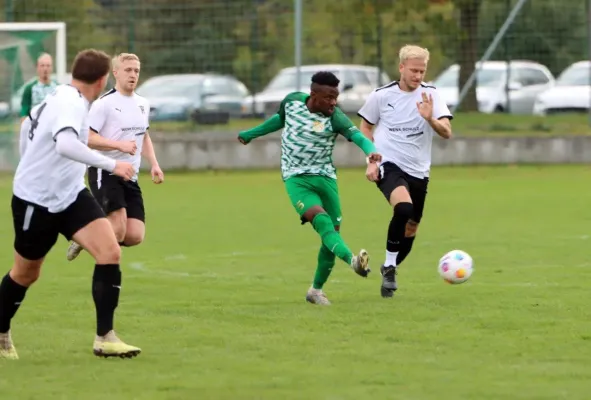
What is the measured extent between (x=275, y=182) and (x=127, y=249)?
8752 millimetres

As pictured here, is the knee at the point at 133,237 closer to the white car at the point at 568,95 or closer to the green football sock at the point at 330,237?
the green football sock at the point at 330,237

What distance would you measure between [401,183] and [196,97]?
14494 mm

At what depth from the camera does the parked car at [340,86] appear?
964 inches

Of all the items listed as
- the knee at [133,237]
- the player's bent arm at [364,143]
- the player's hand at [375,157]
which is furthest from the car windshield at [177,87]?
the player's hand at [375,157]

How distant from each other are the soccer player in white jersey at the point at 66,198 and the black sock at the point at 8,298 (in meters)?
0.12

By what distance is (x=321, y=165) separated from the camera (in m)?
10.2

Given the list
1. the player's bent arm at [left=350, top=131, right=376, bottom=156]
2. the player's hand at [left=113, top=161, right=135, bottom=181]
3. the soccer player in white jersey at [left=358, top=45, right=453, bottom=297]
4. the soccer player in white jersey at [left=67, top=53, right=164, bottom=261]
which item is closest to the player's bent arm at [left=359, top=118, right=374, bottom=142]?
the soccer player in white jersey at [left=358, top=45, right=453, bottom=297]

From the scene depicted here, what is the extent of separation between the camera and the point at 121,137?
10484mm

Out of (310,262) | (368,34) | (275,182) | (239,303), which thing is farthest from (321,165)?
(368,34)

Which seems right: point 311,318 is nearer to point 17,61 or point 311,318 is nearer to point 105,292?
point 105,292

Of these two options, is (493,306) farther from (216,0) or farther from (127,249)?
(216,0)

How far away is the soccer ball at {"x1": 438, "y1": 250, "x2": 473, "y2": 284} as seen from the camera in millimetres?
10195

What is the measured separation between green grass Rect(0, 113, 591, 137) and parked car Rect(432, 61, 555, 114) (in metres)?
0.25

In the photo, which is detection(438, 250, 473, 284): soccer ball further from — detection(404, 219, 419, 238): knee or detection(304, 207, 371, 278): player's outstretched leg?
detection(304, 207, 371, 278): player's outstretched leg
